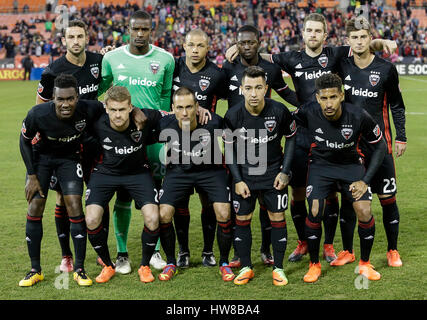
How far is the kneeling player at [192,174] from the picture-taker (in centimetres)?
577

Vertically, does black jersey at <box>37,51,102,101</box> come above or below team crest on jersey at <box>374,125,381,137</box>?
above

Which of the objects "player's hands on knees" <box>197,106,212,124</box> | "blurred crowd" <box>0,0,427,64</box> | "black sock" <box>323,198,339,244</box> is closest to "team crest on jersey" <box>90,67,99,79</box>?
"player's hands on knees" <box>197,106,212,124</box>

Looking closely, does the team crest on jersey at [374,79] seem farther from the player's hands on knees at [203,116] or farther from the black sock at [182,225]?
the black sock at [182,225]

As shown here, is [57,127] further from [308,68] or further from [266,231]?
[308,68]

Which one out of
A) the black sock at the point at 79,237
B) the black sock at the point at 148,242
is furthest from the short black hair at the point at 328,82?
the black sock at the point at 79,237

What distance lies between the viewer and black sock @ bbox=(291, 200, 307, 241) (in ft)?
21.5

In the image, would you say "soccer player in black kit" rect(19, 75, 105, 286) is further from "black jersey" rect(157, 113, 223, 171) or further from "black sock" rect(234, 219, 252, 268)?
"black sock" rect(234, 219, 252, 268)

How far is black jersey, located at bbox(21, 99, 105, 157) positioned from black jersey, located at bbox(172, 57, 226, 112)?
1.01m

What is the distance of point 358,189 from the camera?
222 inches

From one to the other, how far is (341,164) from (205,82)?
1.67 meters

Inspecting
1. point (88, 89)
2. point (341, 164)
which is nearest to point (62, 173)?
point (88, 89)

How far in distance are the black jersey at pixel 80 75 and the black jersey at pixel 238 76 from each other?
140cm

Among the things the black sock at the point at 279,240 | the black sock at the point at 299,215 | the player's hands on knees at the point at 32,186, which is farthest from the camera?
the black sock at the point at 299,215
